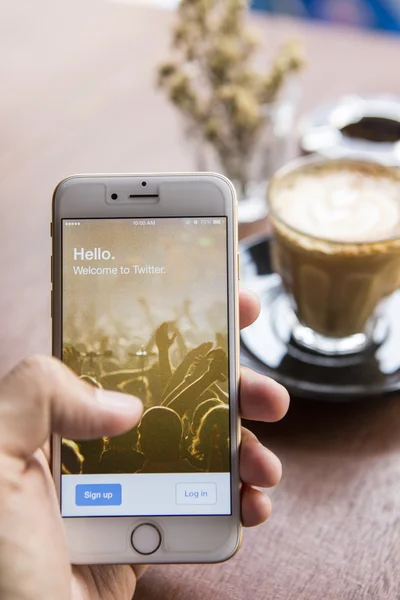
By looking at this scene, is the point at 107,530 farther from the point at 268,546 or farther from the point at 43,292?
the point at 43,292

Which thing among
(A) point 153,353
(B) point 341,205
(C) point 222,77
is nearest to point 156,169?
(C) point 222,77

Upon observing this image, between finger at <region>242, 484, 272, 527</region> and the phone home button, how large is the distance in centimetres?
7

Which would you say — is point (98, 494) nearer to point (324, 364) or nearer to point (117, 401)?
point (117, 401)

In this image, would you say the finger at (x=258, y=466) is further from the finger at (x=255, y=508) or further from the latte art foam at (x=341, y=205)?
the latte art foam at (x=341, y=205)

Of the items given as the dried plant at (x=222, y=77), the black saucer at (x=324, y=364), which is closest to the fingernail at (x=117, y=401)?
the black saucer at (x=324, y=364)

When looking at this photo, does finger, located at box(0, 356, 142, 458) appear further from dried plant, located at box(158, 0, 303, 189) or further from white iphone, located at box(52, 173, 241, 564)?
dried plant, located at box(158, 0, 303, 189)

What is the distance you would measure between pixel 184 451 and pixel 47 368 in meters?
Result: 0.14

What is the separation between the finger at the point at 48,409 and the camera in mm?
457

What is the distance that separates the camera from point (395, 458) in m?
0.61

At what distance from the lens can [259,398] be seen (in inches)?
21.6

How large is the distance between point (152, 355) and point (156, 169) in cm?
48

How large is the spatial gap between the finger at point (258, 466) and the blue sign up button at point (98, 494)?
102 millimetres

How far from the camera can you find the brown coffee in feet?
2.19

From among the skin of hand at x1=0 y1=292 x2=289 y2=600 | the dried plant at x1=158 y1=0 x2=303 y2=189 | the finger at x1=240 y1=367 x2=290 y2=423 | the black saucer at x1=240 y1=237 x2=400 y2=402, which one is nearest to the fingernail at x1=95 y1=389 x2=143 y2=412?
the skin of hand at x1=0 y1=292 x2=289 y2=600
